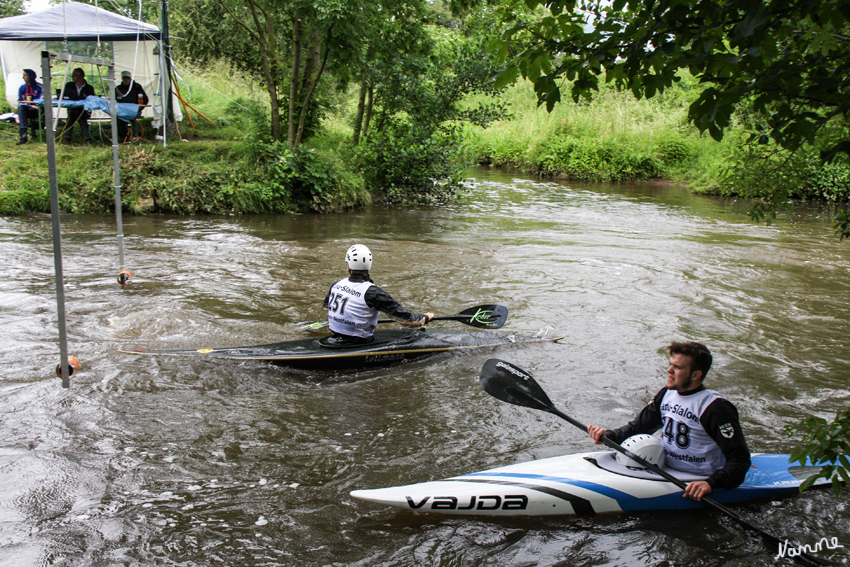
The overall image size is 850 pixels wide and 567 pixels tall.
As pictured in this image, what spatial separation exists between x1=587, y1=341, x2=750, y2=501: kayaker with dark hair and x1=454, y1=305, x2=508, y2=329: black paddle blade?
9.45ft

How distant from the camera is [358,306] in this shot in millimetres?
5957

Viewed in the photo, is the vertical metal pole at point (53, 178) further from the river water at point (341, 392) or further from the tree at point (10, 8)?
the tree at point (10, 8)

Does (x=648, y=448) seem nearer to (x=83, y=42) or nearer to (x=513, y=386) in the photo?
(x=513, y=386)

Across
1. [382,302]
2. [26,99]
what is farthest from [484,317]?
[26,99]

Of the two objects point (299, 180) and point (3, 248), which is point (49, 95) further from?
point (299, 180)

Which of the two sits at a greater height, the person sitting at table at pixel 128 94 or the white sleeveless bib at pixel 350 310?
the person sitting at table at pixel 128 94

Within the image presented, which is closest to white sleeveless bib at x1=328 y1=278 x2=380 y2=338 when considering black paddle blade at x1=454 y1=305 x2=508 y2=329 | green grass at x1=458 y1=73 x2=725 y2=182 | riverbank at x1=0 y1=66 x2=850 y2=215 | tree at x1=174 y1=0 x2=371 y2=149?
black paddle blade at x1=454 y1=305 x2=508 y2=329

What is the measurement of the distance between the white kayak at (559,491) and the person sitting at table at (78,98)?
12.4 m

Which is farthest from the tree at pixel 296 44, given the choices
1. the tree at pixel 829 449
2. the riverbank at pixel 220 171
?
the tree at pixel 829 449

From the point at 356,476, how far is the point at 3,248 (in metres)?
8.35

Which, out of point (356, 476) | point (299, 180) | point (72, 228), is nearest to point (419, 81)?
point (299, 180)

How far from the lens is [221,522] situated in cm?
378

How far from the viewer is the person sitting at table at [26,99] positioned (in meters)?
13.1

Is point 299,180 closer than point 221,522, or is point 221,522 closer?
point 221,522
